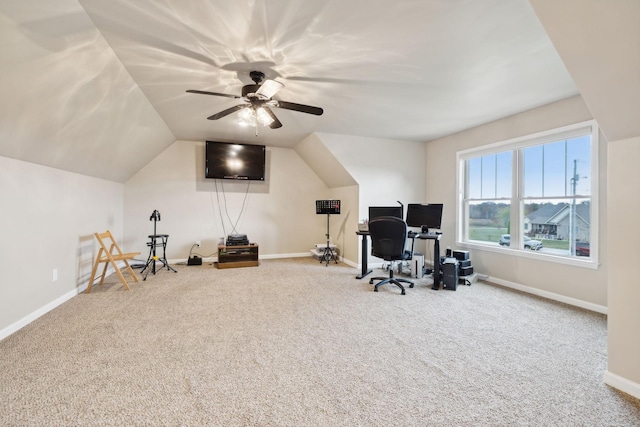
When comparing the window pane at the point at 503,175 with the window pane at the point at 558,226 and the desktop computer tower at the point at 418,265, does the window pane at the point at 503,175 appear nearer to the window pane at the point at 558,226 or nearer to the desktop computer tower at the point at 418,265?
the window pane at the point at 558,226

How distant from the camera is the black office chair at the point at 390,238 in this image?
11.8ft

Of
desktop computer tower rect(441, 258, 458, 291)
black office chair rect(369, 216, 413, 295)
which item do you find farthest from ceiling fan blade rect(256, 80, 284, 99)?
desktop computer tower rect(441, 258, 458, 291)

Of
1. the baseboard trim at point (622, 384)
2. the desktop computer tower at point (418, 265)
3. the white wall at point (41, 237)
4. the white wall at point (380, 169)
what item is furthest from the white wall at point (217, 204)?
the baseboard trim at point (622, 384)

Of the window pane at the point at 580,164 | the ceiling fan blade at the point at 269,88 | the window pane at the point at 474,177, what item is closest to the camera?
the ceiling fan blade at the point at 269,88

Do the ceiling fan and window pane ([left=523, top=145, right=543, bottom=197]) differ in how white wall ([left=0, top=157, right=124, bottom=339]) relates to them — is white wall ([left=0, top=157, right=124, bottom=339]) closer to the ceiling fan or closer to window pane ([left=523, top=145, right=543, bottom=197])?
the ceiling fan

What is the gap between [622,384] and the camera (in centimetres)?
175

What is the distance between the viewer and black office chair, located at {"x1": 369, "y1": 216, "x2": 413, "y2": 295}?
142 inches

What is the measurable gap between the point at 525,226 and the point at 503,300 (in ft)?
4.08

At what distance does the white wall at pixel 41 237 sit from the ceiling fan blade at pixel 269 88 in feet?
7.87

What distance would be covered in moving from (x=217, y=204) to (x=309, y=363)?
4430mm

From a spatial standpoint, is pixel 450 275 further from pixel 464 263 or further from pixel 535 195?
pixel 535 195

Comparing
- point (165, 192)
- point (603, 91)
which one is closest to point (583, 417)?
point (603, 91)

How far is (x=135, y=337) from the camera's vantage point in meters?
2.41

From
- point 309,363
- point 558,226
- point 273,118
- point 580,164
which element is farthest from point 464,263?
point 273,118
